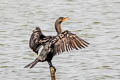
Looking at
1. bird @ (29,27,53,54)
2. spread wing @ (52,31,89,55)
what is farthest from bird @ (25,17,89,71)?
bird @ (29,27,53,54)

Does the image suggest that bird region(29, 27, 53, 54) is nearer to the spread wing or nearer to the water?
the spread wing

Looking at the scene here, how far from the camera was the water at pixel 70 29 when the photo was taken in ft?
44.5

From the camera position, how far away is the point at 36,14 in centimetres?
2009

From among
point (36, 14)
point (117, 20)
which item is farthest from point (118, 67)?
point (36, 14)

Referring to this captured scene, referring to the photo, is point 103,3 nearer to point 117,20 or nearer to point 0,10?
point 117,20

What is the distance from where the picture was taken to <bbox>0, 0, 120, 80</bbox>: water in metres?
13.6

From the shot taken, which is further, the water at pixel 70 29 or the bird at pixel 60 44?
the water at pixel 70 29

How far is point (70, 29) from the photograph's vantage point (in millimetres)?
17641

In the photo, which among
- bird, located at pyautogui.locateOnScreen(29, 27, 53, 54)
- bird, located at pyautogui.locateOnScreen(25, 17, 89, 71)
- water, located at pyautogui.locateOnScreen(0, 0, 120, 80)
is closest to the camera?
bird, located at pyautogui.locateOnScreen(25, 17, 89, 71)

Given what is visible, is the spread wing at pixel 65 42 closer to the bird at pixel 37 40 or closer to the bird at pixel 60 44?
the bird at pixel 60 44

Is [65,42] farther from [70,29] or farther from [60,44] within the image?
[70,29]

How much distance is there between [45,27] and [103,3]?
415 centimetres

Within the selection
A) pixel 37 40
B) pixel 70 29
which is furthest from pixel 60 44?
pixel 70 29

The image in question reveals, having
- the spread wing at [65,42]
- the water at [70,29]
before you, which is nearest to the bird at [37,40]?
the spread wing at [65,42]
